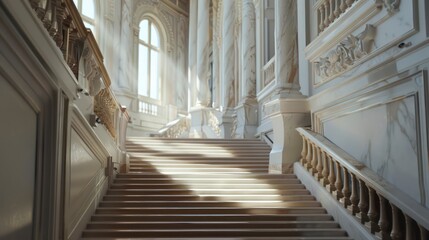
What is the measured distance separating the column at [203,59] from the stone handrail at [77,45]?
8.27 m

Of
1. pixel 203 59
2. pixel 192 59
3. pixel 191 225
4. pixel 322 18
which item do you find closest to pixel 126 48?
pixel 192 59

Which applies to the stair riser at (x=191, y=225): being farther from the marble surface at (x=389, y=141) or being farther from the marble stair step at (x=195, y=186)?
the marble stair step at (x=195, y=186)

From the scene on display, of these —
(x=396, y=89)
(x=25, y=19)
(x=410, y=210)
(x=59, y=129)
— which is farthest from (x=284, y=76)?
(x=25, y=19)

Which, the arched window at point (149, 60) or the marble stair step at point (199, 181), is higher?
the arched window at point (149, 60)

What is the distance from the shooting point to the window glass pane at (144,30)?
19500 millimetres

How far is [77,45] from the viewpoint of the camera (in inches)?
188

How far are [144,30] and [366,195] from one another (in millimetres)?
15385

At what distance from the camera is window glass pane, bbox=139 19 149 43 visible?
1950 centimetres

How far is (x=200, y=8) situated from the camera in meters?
15.7

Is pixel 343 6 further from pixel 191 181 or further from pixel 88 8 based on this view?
pixel 88 8

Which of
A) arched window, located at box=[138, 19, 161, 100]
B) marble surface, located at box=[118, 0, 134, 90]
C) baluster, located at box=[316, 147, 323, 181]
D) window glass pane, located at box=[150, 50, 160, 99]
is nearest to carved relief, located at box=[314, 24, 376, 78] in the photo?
baluster, located at box=[316, 147, 323, 181]

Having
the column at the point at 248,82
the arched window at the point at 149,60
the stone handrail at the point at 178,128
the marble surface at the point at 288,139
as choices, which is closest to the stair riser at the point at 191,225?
the marble surface at the point at 288,139

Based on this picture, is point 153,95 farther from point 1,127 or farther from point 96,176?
point 1,127

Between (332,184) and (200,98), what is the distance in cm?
959
